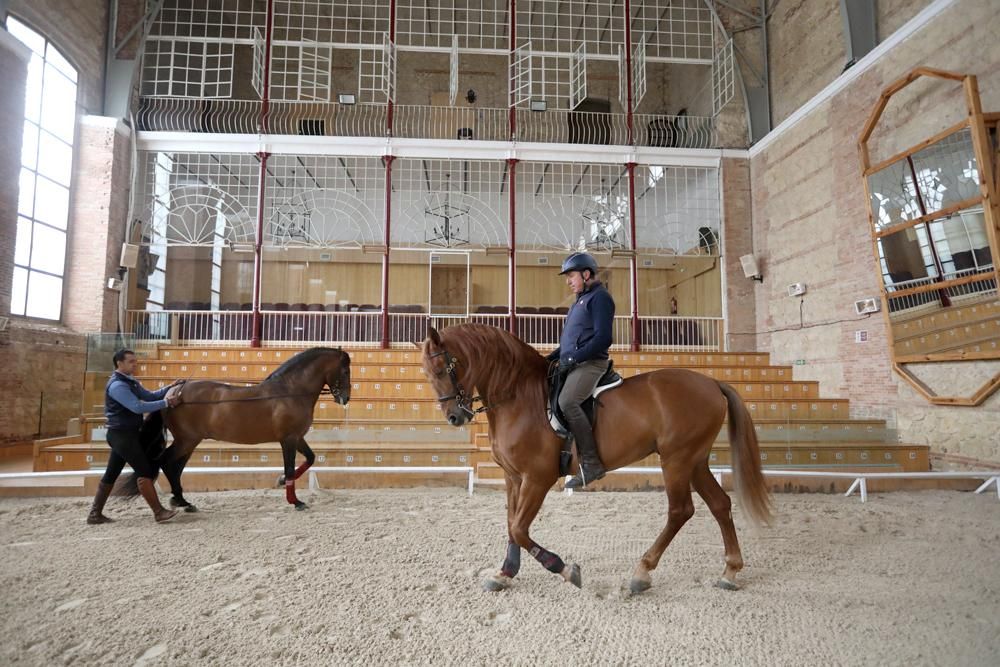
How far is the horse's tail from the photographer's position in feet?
10.5

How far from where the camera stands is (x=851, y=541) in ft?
12.6

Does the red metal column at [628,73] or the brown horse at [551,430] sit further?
the red metal column at [628,73]

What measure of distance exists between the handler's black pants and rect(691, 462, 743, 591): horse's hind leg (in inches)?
166

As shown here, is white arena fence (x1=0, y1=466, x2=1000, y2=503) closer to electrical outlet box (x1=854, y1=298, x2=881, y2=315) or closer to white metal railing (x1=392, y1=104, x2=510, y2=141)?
electrical outlet box (x1=854, y1=298, x2=881, y2=315)

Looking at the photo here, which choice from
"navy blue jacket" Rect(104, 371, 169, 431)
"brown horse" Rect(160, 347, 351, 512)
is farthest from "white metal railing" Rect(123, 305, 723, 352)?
"navy blue jacket" Rect(104, 371, 169, 431)

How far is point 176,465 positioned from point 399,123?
486 inches

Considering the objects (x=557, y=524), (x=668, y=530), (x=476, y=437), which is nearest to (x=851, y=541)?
(x=668, y=530)

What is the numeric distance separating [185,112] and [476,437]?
10.8 meters

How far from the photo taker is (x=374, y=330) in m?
13.1

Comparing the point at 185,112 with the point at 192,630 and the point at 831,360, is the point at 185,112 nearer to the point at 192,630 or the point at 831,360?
the point at 192,630

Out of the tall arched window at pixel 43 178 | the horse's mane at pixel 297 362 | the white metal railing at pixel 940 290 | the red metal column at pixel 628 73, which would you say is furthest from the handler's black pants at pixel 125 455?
the red metal column at pixel 628 73

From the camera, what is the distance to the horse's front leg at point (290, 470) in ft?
15.5

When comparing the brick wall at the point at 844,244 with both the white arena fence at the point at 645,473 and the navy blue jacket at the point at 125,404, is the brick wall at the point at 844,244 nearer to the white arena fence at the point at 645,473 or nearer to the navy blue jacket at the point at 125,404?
the white arena fence at the point at 645,473

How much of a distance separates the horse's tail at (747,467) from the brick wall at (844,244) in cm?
500
